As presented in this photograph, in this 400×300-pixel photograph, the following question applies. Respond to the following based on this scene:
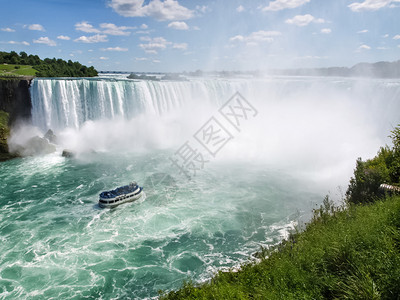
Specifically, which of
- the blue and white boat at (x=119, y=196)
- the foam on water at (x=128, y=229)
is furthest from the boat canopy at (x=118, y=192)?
the foam on water at (x=128, y=229)

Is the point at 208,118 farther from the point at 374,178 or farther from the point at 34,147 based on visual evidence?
the point at 374,178

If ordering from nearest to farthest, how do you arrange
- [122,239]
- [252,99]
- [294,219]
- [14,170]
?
[122,239] → [294,219] → [14,170] → [252,99]

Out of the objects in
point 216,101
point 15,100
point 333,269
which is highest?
point 15,100

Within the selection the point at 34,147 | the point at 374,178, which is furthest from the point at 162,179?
the point at 34,147

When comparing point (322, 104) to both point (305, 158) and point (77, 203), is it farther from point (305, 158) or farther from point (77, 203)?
point (77, 203)

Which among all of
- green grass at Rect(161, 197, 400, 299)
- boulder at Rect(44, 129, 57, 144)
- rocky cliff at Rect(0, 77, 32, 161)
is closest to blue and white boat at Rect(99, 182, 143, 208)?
green grass at Rect(161, 197, 400, 299)

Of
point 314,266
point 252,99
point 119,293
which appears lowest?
point 119,293

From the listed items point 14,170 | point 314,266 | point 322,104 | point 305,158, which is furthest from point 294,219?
point 322,104
